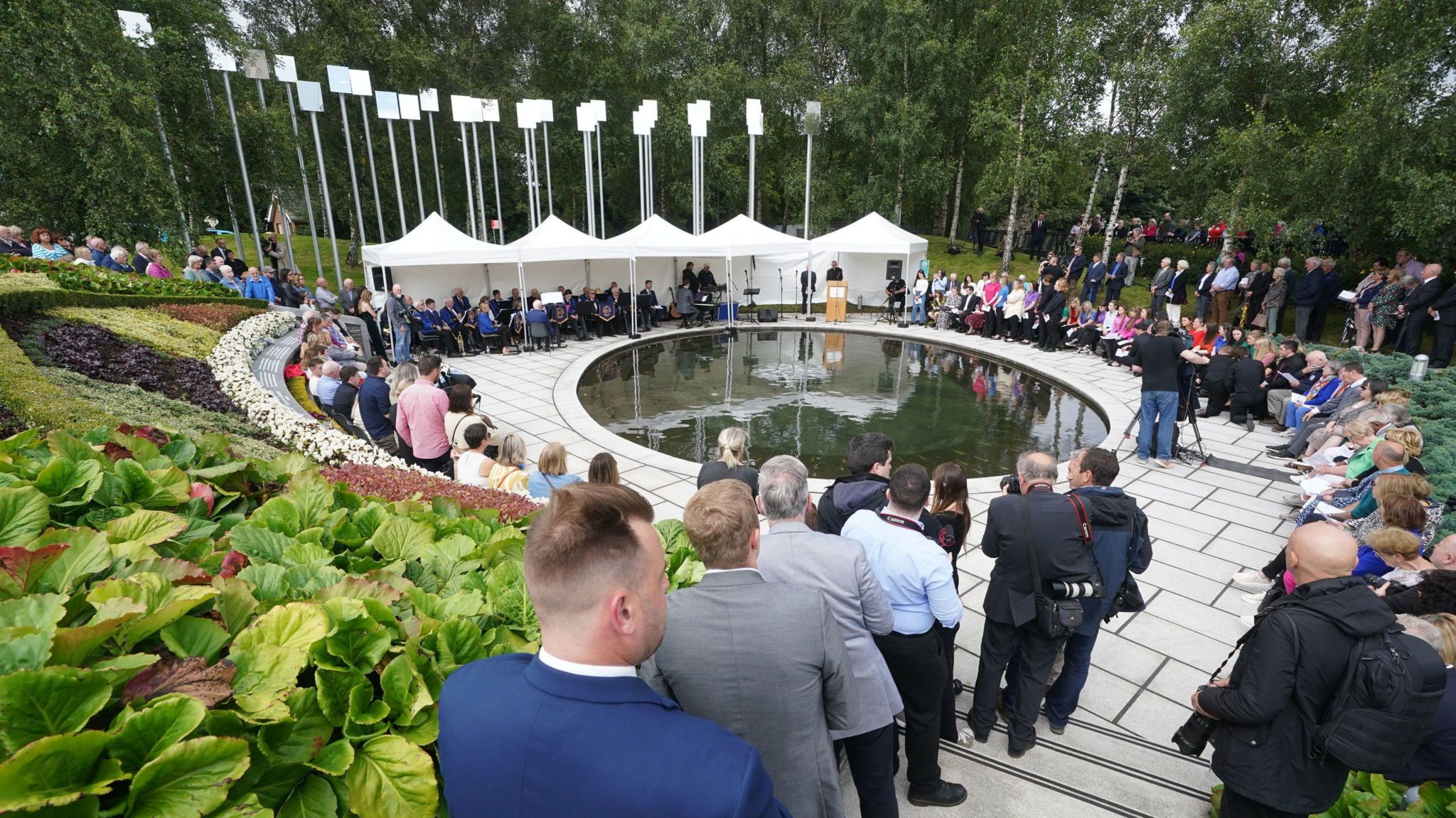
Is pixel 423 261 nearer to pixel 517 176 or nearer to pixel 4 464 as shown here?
pixel 4 464

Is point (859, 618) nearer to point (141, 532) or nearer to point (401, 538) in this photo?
point (401, 538)

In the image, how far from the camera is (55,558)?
1632 mm

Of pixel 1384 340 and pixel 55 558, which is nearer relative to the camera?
pixel 55 558

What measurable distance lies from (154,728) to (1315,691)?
342 cm

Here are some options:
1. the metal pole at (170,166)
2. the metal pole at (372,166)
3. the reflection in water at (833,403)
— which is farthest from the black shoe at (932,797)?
the metal pole at (372,166)

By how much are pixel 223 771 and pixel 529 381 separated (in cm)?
1127

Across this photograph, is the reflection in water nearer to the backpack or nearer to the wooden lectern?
the wooden lectern

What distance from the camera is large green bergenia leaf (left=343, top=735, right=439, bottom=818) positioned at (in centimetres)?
142

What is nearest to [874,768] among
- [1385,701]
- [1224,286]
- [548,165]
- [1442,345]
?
[1385,701]

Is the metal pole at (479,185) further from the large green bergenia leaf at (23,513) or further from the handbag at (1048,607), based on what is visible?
the handbag at (1048,607)

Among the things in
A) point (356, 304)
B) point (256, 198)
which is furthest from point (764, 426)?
point (256, 198)

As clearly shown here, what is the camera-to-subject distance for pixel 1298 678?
2443 mm

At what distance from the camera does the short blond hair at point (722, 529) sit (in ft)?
6.81

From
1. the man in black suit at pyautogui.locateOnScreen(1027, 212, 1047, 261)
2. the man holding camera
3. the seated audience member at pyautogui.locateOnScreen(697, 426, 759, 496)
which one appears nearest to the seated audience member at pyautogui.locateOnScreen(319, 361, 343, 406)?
the seated audience member at pyautogui.locateOnScreen(697, 426, 759, 496)
